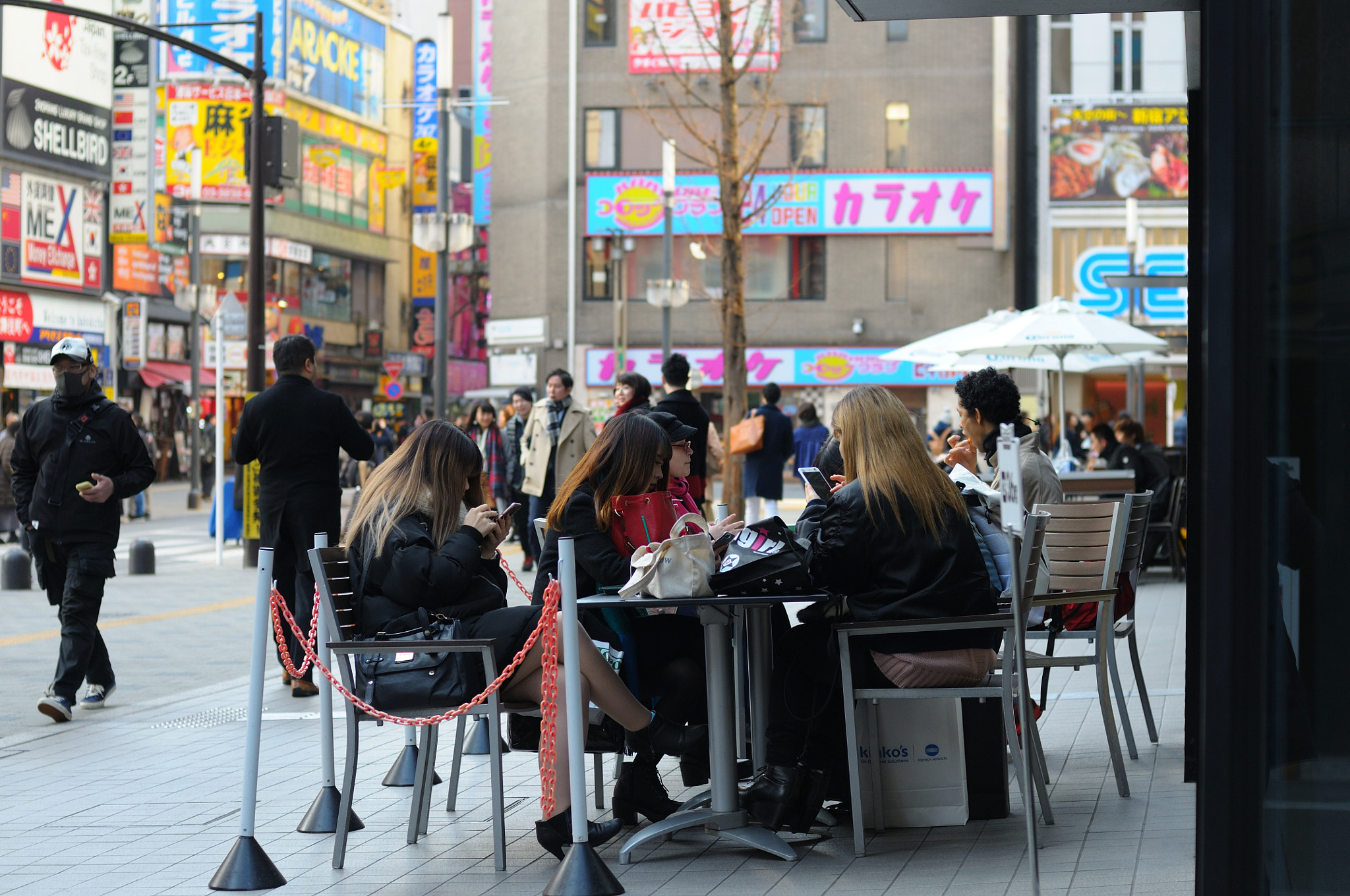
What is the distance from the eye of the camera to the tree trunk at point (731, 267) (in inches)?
757

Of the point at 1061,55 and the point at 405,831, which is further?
the point at 1061,55

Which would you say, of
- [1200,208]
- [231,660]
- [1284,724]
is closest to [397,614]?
[1284,724]

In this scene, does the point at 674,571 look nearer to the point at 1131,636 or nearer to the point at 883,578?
the point at 883,578

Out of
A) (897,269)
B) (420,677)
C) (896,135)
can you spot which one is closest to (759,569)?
(420,677)

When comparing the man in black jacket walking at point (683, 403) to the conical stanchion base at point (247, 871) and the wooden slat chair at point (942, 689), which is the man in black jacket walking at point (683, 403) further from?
the conical stanchion base at point (247, 871)

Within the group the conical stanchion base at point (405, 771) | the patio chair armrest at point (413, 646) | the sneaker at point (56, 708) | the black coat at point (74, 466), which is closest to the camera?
the patio chair armrest at point (413, 646)

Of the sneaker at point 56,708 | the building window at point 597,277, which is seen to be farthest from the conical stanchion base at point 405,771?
the building window at point 597,277

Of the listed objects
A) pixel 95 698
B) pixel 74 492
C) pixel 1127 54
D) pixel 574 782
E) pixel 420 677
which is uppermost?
pixel 1127 54

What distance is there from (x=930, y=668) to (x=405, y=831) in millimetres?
2137

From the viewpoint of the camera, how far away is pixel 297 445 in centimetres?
888

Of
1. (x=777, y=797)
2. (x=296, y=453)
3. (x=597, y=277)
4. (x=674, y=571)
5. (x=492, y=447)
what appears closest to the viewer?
(x=674, y=571)

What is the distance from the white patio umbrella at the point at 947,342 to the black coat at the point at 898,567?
34.6 feet

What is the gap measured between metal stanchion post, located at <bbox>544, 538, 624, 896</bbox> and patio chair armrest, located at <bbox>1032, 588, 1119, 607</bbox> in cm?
186

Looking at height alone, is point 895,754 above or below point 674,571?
below
